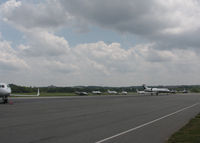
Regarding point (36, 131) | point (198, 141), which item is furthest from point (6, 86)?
point (198, 141)

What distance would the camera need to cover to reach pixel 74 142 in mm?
10039

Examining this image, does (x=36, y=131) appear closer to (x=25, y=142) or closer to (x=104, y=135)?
(x=25, y=142)

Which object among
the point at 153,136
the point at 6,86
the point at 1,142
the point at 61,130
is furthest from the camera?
the point at 6,86

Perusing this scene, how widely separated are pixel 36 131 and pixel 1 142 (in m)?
2.85

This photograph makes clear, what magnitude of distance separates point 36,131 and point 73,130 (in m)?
1.88

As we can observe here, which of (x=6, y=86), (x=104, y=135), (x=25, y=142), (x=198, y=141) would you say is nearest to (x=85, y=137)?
(x=104, y=135)

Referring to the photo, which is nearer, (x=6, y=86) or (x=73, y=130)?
(x=73, y=130)

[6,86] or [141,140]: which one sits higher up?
[6,86]

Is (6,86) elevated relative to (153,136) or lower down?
elevated

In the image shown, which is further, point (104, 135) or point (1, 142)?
point (104, 135)

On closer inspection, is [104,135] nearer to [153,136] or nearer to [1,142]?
[153,136]

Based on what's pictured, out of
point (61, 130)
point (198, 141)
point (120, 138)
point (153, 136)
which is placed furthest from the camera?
point (61, 130)

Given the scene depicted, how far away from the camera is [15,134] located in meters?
11.5

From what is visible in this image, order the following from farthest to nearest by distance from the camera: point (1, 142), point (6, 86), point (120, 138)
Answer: point (6, 86), point (120, 138), point (1, 142)
